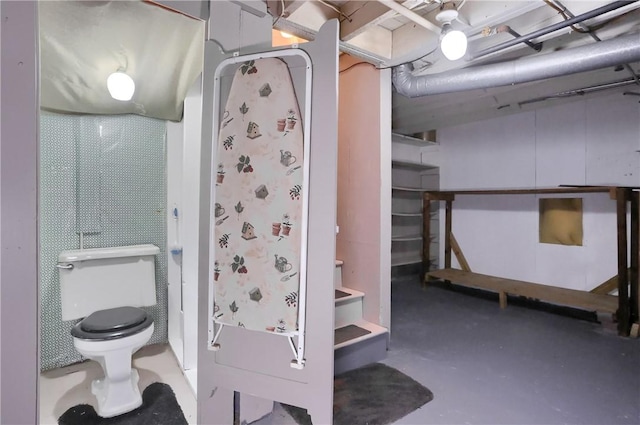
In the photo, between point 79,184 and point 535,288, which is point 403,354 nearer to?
point 535,288

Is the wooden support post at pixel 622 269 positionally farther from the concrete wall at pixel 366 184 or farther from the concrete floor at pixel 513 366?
the concrete wall at pixel 366 184

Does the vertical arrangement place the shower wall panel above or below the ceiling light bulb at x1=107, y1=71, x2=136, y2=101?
below

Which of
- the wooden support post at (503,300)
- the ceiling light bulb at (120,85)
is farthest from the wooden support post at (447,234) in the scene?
the ceiling light bulb at (120,85)

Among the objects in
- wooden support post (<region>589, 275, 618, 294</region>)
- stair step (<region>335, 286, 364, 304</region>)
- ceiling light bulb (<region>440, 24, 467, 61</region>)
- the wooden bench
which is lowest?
the wooden bench

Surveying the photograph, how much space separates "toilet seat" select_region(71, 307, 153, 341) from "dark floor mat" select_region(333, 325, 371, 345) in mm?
1225

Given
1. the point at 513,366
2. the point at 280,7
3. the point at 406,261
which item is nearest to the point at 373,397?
the point at 513,366

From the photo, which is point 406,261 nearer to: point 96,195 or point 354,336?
point 354,336

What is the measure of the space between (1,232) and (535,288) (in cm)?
420

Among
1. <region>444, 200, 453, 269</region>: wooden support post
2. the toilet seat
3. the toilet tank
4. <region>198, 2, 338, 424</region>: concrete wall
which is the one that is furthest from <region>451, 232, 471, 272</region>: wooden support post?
the toilet seat

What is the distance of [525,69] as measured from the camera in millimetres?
2137

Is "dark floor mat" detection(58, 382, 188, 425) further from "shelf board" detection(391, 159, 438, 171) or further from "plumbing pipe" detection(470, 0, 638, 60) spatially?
"shelf board" detection(391, 159, 438, 171)

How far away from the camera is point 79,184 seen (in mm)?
2094

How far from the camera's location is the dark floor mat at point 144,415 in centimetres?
162

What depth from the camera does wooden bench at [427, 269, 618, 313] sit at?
291cm
